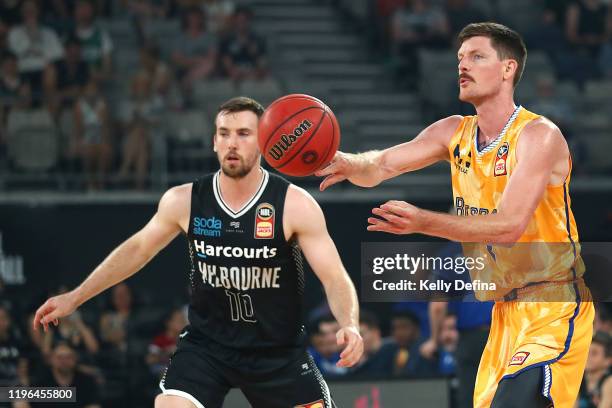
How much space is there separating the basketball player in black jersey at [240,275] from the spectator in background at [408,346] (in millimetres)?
4157

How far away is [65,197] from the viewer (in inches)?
475

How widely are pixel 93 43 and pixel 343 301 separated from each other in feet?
28.0

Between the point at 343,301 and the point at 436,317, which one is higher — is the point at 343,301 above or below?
above

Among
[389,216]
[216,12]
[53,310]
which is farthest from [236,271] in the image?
[216,12]

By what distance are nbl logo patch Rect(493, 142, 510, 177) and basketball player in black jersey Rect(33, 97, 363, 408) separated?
111cm

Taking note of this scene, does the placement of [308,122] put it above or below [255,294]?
above

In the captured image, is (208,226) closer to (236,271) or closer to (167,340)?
(236,271)

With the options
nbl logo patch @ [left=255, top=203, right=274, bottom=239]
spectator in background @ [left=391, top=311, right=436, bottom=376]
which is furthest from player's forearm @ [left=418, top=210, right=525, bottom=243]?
spectator in background @ [left=391, top=311, right=436, bottom=376]

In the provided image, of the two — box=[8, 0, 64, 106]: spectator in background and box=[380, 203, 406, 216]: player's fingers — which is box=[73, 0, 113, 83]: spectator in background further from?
box=[380, 203, 406, 216]: player's fingers

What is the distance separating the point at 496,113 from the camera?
229 inches

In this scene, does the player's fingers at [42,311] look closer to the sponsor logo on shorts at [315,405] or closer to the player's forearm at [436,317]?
the sponsor logo on shorts at [315,405]

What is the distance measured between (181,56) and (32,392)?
6.49 meters

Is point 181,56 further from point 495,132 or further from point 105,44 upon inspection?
point 495,132

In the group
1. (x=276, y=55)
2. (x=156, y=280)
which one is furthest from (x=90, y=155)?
(x=276, y=55)
